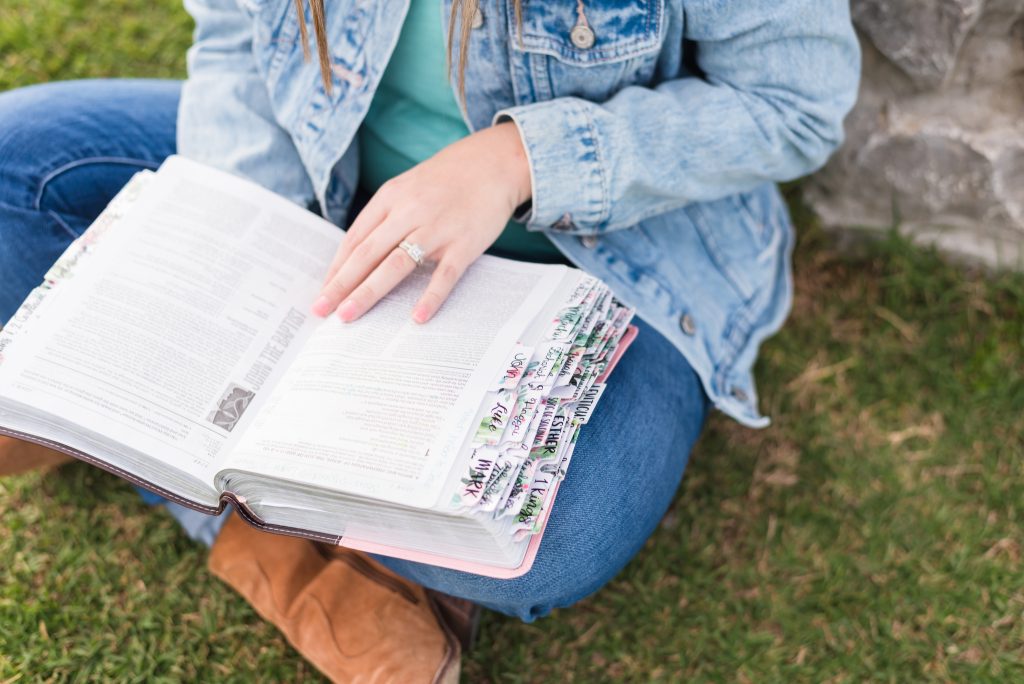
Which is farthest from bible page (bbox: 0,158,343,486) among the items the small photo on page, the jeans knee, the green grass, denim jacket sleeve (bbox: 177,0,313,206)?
the green grass

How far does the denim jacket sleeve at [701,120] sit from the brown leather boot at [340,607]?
63 cm

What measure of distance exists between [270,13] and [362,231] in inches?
14.5

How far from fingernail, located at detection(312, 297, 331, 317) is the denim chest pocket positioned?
39 centimetres

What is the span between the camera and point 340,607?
4.21 ft

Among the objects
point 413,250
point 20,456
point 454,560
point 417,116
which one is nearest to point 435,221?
point 413,250

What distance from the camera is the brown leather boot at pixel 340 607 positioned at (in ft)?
3.99

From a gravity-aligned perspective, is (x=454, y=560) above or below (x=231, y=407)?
below

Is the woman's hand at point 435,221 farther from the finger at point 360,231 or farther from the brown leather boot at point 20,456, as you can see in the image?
the brown leather boot at point 20,456

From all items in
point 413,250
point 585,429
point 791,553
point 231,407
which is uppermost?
point 413,250

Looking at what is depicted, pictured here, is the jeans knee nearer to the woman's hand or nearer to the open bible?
the open bible

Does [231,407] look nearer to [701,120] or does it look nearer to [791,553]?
[701,120]

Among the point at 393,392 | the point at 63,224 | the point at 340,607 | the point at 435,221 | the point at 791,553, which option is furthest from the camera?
the point at 791,553

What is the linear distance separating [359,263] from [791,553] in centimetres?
89

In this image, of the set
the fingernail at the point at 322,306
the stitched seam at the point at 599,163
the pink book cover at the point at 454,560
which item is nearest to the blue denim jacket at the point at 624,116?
the stitched seam at the point at 599,163
